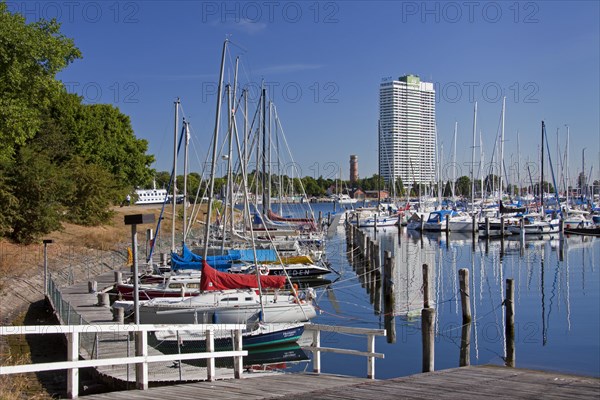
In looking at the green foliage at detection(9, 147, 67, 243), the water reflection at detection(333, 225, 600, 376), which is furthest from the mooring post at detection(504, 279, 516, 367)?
the green foliage at detection(9, 147, 67, 243)

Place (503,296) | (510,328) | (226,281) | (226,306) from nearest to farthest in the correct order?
1. (510,328)
2. (226,306)
3. (226,281)
4. (503,296)

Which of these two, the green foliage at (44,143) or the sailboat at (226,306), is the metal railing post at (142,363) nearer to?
the sailboat at (226,306)

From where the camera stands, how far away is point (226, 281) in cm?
2716

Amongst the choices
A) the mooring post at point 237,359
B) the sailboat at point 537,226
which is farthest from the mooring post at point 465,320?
the sailboat at point 537,226

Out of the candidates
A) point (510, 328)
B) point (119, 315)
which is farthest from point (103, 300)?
point (510, 328)

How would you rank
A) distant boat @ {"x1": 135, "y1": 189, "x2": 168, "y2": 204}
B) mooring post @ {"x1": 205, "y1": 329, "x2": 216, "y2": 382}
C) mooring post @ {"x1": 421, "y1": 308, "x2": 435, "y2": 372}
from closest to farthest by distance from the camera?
mooring post @ {"x1": 205, "y1": 329, "x2": 216, "y2": 382}, mooring post @ {"x1": 421, "y1": 308, "x2": 435, "y2": 372}, distant boat @ {"x1": 135, "y1": 189, "x2": 168, "y2": 204}

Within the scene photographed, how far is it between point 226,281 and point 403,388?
16532mm

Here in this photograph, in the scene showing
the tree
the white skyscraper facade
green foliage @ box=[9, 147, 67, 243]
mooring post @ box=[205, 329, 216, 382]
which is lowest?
mooring post @ box=[205, 329, 216, 382]

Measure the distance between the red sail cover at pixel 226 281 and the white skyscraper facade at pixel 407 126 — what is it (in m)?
117

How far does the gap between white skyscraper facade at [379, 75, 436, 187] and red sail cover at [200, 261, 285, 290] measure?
116974 millimetres

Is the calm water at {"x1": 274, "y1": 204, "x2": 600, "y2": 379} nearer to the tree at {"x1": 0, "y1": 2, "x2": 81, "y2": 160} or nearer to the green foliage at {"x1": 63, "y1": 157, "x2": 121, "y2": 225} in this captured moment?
the tree at {"x1": 0, "y1": 2, "x2": 81, "y2": 160}

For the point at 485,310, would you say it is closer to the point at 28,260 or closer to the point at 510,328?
the point at 510,328

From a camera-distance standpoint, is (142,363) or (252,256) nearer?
(142,363)

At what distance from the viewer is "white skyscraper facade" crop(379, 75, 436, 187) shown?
14738 centimetres
